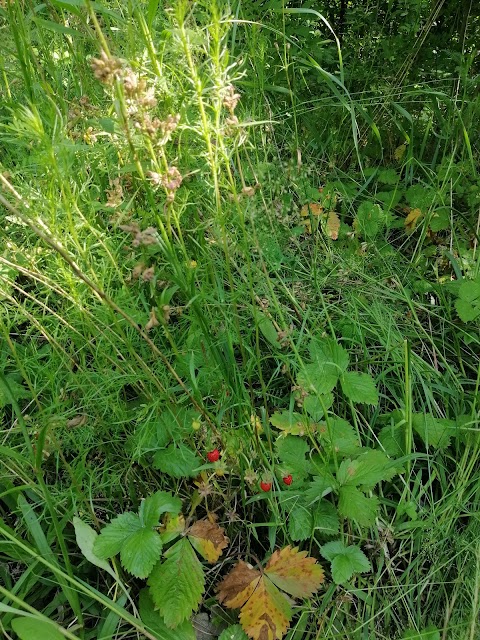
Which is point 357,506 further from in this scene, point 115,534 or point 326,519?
point 115,534

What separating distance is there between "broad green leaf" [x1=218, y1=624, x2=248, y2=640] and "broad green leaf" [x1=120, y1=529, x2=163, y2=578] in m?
0.24

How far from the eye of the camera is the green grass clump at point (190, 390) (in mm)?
1161

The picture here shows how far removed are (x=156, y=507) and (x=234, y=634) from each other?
35 cm

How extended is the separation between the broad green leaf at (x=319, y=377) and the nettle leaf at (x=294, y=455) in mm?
148

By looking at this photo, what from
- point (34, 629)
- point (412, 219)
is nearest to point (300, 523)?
point (34, 629)

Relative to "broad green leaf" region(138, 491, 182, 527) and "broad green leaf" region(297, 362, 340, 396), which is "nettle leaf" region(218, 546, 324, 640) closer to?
"broad green leaf" region(138, 491, 182, 527)

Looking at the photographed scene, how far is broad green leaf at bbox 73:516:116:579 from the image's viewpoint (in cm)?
127

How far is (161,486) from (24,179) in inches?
39.8

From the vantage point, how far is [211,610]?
1.35 m

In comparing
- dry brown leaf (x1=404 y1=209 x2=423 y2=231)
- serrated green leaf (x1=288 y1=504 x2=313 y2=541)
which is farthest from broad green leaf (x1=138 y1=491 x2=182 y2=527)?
dry brown leaf (x1=404 y1=209 x2=423 y2=231)

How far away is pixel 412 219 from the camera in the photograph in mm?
2178

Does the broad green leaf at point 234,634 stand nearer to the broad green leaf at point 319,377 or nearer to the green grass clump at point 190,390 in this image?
the green grass clump at point 190,390

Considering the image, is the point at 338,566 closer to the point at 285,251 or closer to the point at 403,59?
the point at 285,251

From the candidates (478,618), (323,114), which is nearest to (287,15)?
(323,114)
